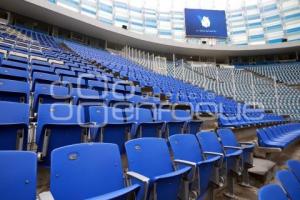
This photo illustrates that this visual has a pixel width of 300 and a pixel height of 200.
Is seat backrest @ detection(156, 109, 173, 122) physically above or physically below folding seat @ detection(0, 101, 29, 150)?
above

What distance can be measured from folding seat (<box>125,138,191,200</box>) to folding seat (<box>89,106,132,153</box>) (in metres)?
0.42

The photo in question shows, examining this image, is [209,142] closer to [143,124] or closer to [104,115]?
[143,124]

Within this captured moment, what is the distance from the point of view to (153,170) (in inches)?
60.2

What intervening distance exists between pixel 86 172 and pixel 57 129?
1.77 ft

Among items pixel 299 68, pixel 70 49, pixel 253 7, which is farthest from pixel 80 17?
pixel 299 68

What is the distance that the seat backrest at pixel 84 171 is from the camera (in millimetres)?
1064

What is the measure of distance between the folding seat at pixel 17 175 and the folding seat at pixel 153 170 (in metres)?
0.52

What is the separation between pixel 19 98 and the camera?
2225mm

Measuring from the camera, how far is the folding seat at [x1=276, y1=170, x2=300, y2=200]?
1.36 metres

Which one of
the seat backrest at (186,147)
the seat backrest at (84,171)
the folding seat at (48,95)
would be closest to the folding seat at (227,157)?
the seat backrest at (186,147)

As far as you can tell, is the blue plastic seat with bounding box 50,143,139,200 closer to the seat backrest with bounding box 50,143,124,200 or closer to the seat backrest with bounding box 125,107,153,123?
the seat backrest with bounding box 50,143,124,200

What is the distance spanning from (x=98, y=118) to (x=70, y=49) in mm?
7820

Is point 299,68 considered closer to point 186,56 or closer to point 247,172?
point 186,56

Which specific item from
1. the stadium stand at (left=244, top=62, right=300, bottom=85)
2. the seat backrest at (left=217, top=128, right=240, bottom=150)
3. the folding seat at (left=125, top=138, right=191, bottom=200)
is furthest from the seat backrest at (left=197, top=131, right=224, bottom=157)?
the stadium stand at (left=244, top=62, right=300, bottom=85)
